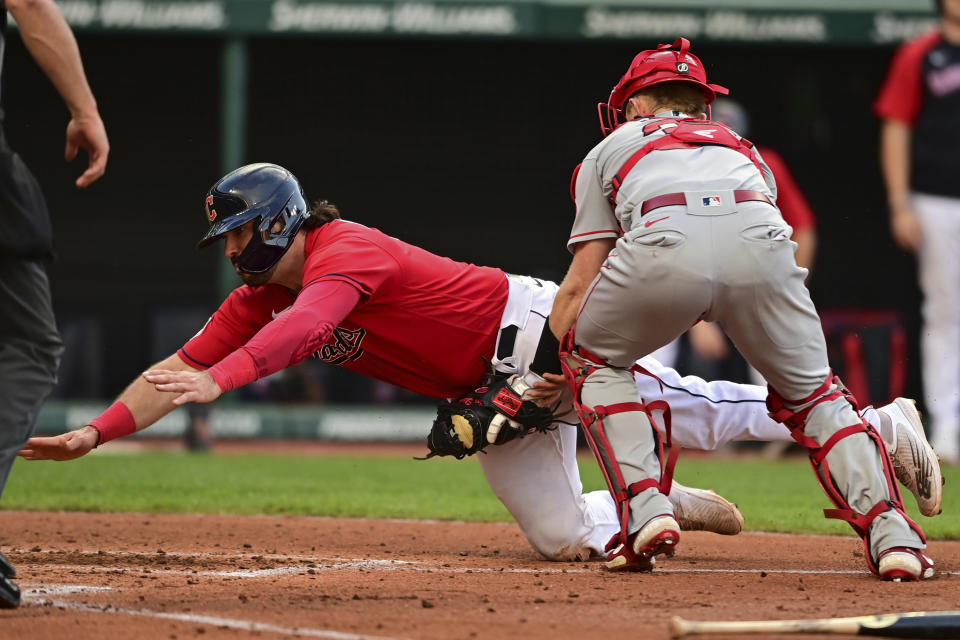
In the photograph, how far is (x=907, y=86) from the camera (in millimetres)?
11203

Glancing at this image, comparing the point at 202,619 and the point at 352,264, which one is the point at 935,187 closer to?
the point at 352,264

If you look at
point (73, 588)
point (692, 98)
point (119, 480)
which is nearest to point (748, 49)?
point (119, 480)

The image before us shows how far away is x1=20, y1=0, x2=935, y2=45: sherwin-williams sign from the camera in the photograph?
12.5 metres

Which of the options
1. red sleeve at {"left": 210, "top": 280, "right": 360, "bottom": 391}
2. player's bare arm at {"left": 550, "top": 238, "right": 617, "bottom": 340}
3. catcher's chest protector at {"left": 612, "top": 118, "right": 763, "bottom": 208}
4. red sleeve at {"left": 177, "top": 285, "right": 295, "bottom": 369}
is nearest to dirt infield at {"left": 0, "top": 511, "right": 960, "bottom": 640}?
red sleeve at {"left": 210, "top": 280, "right": 360, "bottom": 391}

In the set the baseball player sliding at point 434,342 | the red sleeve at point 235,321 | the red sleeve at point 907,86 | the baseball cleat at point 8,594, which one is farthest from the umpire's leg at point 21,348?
the red sleeve at point 907,86

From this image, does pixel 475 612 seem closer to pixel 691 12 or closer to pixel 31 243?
pixel 31 243

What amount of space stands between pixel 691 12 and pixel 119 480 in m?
7.08

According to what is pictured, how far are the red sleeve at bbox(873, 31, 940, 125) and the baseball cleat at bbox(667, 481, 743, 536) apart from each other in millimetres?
6694

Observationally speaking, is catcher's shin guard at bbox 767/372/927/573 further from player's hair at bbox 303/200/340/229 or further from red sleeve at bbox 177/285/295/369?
red sleeve at bbox 177/285/295/369

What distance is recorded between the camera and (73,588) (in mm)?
4145

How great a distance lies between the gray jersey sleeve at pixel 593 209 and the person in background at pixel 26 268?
1618mm

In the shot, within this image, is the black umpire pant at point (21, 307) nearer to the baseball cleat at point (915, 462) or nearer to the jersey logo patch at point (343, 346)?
the jersey logo patch at point (343, 346)

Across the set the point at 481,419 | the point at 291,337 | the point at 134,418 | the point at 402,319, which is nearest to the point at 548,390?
the point at 481,419

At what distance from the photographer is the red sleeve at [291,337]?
401cm
